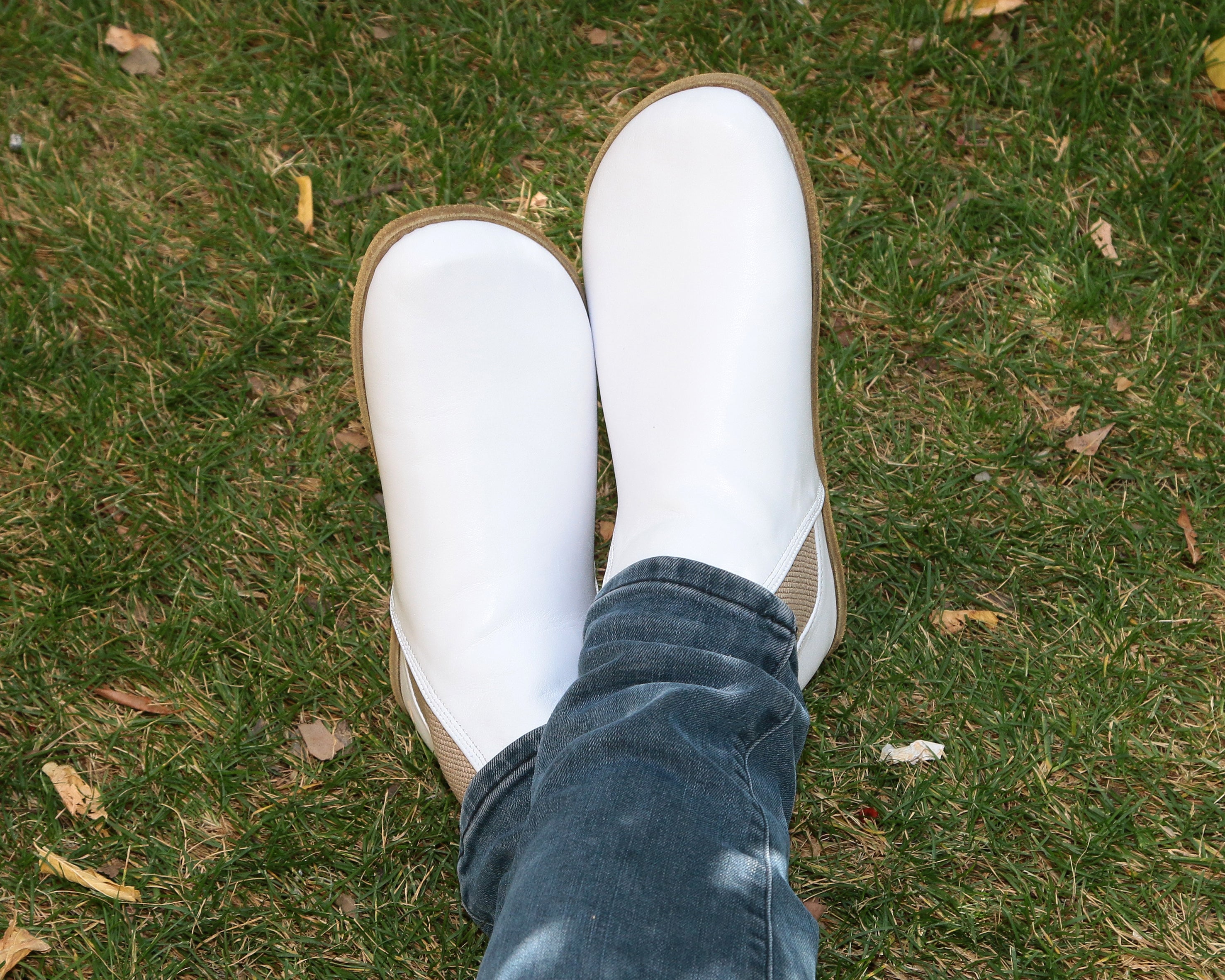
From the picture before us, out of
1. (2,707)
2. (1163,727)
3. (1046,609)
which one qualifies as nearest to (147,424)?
(2,707)

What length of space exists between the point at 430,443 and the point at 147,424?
0.58 m

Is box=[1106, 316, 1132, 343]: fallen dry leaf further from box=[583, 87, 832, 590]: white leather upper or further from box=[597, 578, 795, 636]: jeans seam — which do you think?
box=[597, 578, 795, 636]: jeans seam

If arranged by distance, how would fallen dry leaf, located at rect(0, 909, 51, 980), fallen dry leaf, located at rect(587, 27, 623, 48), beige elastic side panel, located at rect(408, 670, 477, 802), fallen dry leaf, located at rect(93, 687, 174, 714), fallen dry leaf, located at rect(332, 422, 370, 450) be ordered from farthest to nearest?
fallen dry leaf, located at rect(587, 27, 623, 48) < fallen dry leaf, located at rect(332, 422, 370, 450) < fallen dry leaf, located at rect(93, 687, 174, 714) < fallen dry leaf, located at rect(0, 909, 51, 980) < beige elastic side panel, located at rect(408, 670, 477, 802)

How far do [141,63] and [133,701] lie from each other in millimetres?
1206

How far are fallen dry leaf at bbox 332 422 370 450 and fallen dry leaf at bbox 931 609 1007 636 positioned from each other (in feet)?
3.40

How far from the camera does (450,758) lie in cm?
136

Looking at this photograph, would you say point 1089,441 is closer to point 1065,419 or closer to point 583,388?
point 1065,419

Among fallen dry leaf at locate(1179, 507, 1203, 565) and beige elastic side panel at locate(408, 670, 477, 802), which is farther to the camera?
fallen dry leaf at locate(1179, 507, 1203, 565)

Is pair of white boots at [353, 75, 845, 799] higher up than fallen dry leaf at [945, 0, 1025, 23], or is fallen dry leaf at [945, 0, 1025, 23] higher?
fallen dry leaf at [945, 0, 1025, 23]

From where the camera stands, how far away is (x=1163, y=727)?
5.10ft

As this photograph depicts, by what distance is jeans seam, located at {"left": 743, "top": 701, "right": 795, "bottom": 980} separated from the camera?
3.03 feet

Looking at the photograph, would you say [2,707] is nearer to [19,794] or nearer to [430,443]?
[19,794]

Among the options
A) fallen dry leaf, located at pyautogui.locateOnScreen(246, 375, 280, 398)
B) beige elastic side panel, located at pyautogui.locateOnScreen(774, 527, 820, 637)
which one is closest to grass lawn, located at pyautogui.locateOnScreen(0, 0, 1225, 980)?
fallen dry leaf, located at pyautogui.locateOnScreen(246, 375, 280, 398)

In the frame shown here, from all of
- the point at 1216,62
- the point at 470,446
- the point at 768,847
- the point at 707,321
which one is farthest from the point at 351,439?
the point at 1216,62
